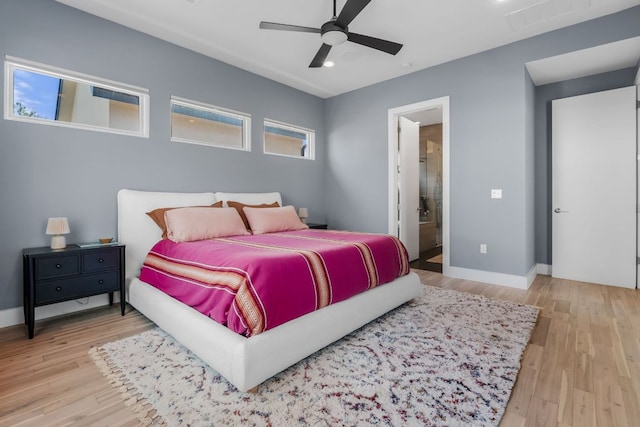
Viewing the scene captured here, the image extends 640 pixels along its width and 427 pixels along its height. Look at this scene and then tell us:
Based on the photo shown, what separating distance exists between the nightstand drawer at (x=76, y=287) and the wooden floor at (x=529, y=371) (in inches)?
11.1

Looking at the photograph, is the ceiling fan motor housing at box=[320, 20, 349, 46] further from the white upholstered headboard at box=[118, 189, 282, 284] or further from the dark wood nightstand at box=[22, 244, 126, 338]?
the dark wood nightstand at box=[22, 244, 126, 338]

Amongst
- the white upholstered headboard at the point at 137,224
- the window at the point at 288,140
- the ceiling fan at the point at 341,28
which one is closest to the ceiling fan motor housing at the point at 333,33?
the ceiling fan at the point at 341,28

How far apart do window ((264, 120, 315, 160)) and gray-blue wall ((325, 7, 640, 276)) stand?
135 cm

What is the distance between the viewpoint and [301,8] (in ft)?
9.66

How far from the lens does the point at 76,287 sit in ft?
8.50

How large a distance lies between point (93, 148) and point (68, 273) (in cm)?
124

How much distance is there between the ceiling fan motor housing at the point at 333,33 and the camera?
2.69 m

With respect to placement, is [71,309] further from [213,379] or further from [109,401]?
[213,379]

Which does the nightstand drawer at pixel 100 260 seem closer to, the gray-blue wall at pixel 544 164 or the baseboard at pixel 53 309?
the baseboard at pixel 53 309

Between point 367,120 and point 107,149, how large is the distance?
11.8 ft

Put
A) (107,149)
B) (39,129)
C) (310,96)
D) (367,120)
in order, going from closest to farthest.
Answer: (39,129) < (107,149) < (367,120) < (310,96)

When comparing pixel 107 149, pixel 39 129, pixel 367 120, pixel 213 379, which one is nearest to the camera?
pixel 213 379

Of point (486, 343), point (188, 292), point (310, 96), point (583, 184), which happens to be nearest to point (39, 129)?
point (188, 292)

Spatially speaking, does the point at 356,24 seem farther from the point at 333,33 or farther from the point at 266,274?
the point at 266,274
